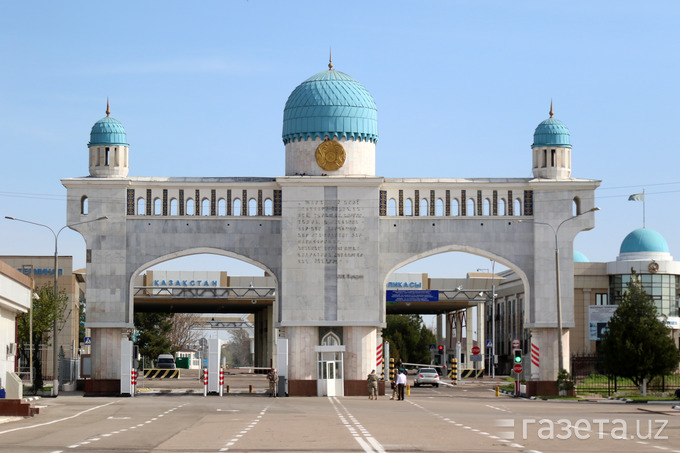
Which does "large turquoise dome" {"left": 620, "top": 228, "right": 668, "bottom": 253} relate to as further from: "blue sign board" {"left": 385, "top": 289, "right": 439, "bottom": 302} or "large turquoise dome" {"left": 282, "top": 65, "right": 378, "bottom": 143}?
"large turquoise dome" {"left": 282, "top": 65, "right": 378, "bottom": 143}

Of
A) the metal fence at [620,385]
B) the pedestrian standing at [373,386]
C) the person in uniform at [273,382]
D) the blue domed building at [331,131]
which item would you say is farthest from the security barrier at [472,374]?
the pedestrian standing at [373,386]

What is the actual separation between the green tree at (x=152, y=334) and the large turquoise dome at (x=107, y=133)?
172 feet

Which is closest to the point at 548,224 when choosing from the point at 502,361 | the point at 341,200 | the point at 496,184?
the point at 496,184

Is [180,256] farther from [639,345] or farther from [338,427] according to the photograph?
[338,427]

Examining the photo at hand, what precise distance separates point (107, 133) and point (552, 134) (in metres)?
20.0

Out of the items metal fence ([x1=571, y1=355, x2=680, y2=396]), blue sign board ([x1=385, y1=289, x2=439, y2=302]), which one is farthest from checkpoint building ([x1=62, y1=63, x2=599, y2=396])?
blue sign board ([x1=385, y1=289, x2=439, y2=302])

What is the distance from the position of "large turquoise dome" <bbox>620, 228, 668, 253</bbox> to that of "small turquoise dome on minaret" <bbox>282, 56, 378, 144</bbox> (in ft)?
129

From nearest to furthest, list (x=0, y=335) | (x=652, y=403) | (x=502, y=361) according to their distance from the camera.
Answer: (x=0, y=335) → (x=652, y=403) → (x=502, y=361)

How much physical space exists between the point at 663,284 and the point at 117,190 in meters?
47.5

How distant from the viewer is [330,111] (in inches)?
1866

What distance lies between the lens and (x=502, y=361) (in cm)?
9650

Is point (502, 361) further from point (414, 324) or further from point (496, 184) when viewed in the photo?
point (496, 184)

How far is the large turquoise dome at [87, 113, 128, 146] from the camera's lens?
1889 inches

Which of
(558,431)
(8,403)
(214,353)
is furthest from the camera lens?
(214,353)
